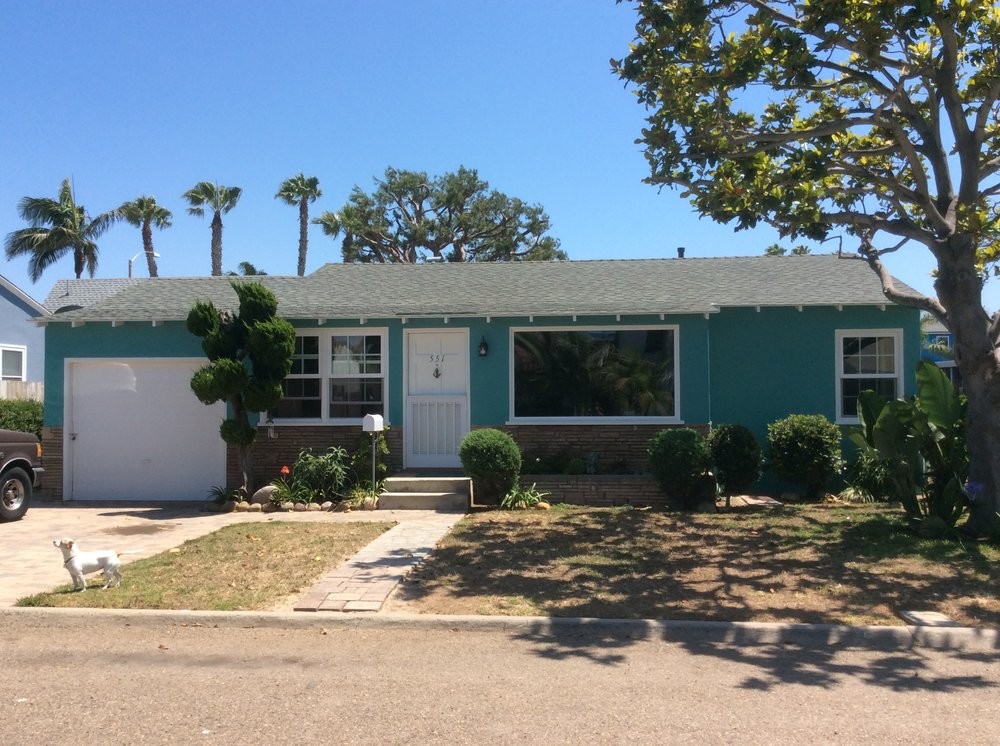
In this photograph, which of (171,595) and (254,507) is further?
(254,507)

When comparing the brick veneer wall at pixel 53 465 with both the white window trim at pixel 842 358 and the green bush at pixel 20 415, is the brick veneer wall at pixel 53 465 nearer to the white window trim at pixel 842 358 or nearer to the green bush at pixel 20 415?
the green bush at pixel 20 415

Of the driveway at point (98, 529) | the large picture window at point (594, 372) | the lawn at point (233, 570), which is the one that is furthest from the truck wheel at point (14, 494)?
the large picture window at point (594, 372)

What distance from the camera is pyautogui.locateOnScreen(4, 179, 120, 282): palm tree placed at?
36.3 metres

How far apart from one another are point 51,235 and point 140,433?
2737 cm

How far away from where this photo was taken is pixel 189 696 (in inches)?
205

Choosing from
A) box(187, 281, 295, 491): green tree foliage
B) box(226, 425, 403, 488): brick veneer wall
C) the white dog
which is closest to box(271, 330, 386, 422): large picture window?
box(226, 425, 403, 488): brick veneer wall

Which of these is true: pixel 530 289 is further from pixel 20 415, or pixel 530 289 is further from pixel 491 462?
pixel 20 415

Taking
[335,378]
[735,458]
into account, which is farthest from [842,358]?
[335,378]

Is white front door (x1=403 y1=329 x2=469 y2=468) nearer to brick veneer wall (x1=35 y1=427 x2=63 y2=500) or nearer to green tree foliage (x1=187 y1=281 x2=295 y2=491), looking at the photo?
green tree foliage (x1=187 y1=281 x2=295 y2=491)

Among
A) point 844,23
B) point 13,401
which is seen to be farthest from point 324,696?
point 13,401

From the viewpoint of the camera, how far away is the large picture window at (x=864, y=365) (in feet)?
45.4

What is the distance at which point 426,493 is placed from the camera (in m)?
12.6

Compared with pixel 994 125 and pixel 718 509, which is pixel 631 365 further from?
pixel 994 125

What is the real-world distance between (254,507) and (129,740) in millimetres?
8342
